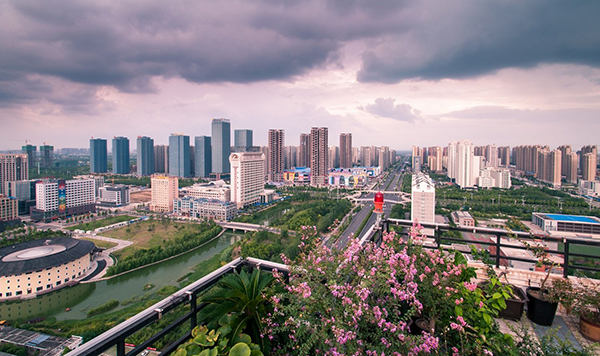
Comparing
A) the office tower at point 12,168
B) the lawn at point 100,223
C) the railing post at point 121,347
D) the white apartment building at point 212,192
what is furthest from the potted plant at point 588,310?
the office tower at point 12,168

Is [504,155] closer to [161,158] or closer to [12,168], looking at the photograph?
[161,158]

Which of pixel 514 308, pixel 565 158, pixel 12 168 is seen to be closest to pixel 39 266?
pixel 514 308

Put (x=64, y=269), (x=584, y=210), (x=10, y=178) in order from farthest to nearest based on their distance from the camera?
1. (x=10, y=178)
2. (x=584, y=210)
3. (x=64, y=269)

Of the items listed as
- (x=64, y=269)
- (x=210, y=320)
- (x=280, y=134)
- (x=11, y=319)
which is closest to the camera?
(x=210, y=320)

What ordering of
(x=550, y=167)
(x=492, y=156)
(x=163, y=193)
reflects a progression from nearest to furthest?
(x=163, y=193) < (x=550, y=167) < (x=492, y=156)

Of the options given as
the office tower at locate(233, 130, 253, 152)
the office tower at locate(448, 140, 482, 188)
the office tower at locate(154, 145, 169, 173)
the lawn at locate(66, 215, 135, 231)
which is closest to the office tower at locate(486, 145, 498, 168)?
the office tower at locate(448, 140, 482, 188)

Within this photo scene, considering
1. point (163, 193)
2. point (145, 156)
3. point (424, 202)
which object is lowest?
point (163, 193)

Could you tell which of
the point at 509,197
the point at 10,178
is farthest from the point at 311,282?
the point at 10,178

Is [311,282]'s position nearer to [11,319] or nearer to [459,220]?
[11,319]
